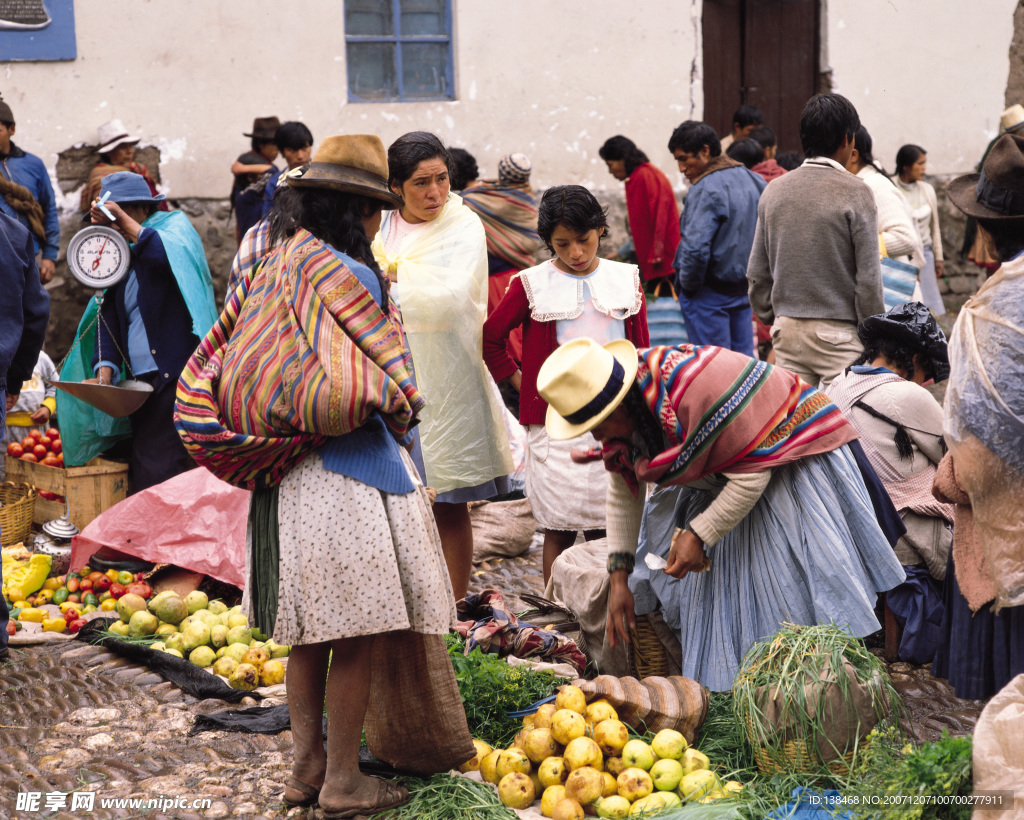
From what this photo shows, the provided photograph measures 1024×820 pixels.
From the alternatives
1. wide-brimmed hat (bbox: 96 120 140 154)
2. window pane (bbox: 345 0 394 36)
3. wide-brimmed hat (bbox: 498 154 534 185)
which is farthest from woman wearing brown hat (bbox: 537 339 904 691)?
window pane (bbox: 345 0 394 36)

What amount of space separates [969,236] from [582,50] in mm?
6328

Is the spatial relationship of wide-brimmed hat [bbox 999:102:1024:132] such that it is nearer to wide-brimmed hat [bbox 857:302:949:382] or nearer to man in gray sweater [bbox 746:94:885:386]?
wide-brimmed hat [bbox 857:302:949:382]

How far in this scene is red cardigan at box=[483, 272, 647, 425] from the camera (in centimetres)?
441

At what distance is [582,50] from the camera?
29.9ft

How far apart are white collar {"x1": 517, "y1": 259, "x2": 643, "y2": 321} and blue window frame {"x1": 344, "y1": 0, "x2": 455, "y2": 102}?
496 cm

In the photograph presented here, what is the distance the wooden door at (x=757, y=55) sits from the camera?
10141 millimetres

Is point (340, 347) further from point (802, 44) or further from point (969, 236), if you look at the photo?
point (802, 44)

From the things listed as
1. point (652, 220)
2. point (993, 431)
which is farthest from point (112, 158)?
point (993, 431)

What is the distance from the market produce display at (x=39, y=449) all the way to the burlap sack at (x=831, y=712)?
469 cm

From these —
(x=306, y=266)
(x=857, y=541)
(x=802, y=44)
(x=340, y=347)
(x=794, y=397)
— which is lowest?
(x=857, y=541)

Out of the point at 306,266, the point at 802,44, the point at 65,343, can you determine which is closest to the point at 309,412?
the point at 306,266

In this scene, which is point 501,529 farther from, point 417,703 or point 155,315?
point 417,703

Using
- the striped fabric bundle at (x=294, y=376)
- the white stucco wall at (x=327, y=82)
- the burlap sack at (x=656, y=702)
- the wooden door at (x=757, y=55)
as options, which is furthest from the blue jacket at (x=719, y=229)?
the striped fabric bundle at (x=294, y=376)

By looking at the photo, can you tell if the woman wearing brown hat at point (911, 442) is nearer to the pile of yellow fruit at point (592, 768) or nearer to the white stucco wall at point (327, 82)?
the pile of yellow fruit at point (592, 768)
